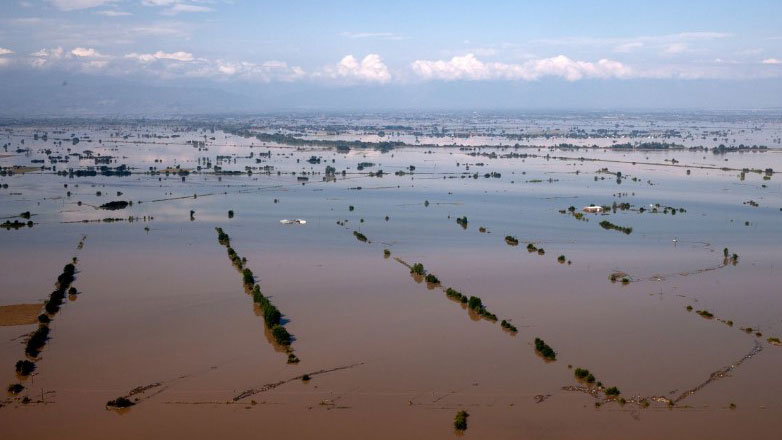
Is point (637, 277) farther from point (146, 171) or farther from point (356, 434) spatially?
point (146, 171)

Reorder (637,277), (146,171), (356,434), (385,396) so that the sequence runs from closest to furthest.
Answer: (356,434), (385,396), (637,277), (146,171)

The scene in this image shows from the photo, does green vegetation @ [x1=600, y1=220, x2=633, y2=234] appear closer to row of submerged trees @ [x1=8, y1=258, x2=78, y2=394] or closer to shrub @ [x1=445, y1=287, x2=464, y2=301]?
shrub @ [x1=445, y1=287, x2=464, y2=301]

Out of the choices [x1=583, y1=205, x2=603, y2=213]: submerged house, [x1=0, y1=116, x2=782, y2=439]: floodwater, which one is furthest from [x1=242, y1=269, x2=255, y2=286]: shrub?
[x1=583, y1=205, x2=603, y2=213]: submerged house

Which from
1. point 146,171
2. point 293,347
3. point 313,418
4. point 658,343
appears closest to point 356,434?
point 313,418

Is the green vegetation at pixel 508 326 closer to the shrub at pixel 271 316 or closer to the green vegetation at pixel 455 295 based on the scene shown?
the green vegetation at pixel 455 295

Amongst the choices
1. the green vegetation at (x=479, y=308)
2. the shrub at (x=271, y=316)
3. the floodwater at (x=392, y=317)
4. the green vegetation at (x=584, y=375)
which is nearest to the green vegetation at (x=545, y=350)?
the floodwater at (x=392, y=317)
